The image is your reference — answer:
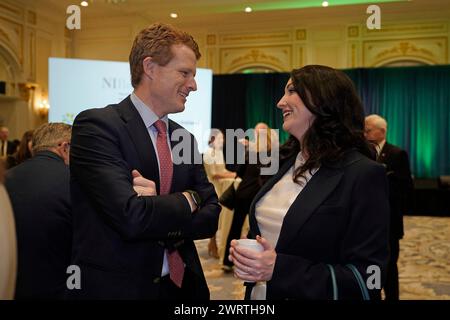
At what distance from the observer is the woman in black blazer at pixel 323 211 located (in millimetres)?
1356

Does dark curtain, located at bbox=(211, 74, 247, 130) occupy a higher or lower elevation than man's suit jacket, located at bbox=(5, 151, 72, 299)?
higher

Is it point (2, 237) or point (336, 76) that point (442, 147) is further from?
point (2, 237)

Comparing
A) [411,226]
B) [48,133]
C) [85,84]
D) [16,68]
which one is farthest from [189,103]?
[16,68]

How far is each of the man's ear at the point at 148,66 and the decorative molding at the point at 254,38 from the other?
35.8ft

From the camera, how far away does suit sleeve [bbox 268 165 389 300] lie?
135cm

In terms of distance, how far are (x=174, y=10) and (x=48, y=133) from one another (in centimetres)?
839

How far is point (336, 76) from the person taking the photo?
1528 millimetres

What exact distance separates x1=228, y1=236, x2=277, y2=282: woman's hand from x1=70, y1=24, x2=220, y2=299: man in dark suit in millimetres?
193

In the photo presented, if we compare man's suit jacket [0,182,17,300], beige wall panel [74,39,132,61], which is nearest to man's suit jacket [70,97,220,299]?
man's suit jacket [0,182,17,300]

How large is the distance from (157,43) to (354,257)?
96 cm

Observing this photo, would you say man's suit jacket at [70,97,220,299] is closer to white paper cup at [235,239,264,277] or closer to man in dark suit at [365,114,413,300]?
white paper cup at [235,239,264,277]

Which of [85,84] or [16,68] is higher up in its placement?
[16,68]

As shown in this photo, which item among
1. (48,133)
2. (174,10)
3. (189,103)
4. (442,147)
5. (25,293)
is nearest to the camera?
(25,293)

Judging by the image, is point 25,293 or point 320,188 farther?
point 25,293
